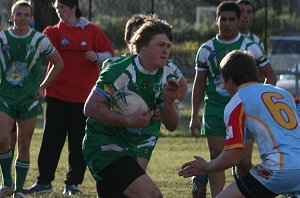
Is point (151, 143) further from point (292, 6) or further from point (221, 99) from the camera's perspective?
point (292, 6)

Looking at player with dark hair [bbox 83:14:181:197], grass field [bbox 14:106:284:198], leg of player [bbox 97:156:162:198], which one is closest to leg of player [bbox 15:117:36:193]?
grass field [bbox 14:106:284:198]

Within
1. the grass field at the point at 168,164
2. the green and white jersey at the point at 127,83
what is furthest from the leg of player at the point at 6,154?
the green and white jersey at the point at 127,83

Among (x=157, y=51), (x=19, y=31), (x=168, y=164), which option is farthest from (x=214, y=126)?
(x=168, y=164)

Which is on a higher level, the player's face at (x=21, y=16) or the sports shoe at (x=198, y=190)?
the player's face at (x=21, y=16)

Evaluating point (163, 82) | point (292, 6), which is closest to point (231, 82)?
point (163, 82)

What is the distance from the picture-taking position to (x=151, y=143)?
7250mm

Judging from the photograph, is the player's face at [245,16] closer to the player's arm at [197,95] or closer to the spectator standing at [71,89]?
the player's arm at [197,95]

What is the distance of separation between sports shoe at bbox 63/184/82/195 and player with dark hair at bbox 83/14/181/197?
3.44m

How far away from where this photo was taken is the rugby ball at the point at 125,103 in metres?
6.66

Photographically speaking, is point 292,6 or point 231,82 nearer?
point 231,82

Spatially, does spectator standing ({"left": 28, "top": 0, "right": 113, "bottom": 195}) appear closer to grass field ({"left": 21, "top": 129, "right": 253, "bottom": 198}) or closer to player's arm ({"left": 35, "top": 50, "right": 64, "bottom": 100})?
grass field ({"left": 21, "top": 129, "right": 253, "bottom": 198})

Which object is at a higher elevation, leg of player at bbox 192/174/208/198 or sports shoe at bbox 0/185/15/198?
leg of player at bbox 192/174/208/198

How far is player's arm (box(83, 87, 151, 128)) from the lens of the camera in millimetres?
6434

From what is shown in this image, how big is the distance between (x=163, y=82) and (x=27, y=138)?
3070mm
